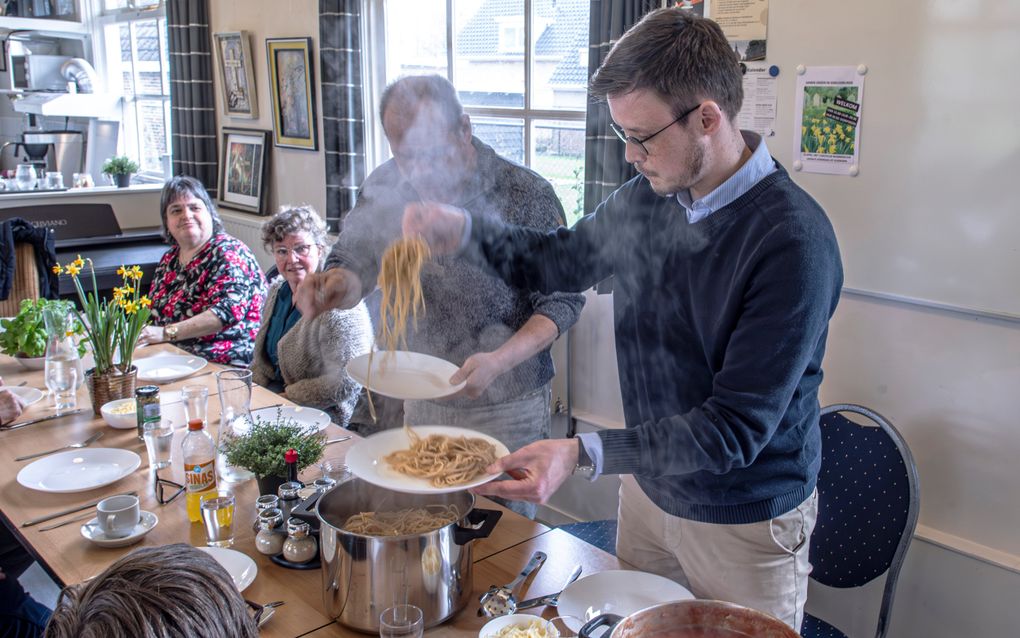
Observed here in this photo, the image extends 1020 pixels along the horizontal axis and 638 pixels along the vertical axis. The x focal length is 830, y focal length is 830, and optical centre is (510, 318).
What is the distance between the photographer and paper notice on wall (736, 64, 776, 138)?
2.95 meters

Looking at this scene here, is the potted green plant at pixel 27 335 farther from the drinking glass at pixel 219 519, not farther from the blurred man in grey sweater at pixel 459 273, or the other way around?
the drinking glass at pixel 219 519

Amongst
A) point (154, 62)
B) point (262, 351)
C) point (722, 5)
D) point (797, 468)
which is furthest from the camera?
point (154, 62)

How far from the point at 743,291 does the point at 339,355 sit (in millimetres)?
2173

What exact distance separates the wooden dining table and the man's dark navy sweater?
0.31m

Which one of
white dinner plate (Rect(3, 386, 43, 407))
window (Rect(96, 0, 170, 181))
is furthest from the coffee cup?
window (Rect(96, 0, 170, 181))

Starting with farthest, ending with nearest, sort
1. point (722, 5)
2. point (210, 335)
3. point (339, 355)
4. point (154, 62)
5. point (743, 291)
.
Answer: point (154, 62) → point (210, 335) → point (339, 355) → point (722, 5) → point (743, 291)

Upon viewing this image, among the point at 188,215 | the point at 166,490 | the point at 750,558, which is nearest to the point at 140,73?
the point at 188,215

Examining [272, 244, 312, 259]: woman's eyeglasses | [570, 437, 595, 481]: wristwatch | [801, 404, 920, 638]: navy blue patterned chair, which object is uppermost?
[272, 244, 312, 259]: woman's eyeglasses

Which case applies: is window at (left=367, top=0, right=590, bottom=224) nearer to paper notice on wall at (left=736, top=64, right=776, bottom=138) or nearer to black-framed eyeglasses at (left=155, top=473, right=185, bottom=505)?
paper notice on wall at (left=736, top=64, right=776, bottom=138)

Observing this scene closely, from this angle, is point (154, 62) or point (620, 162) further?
point (154, 62)

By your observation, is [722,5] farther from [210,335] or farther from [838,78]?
[210,335]

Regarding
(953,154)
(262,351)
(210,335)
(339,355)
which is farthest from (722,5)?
(210,335)

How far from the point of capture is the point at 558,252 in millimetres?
2205

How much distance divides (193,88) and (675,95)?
19.6 ft
